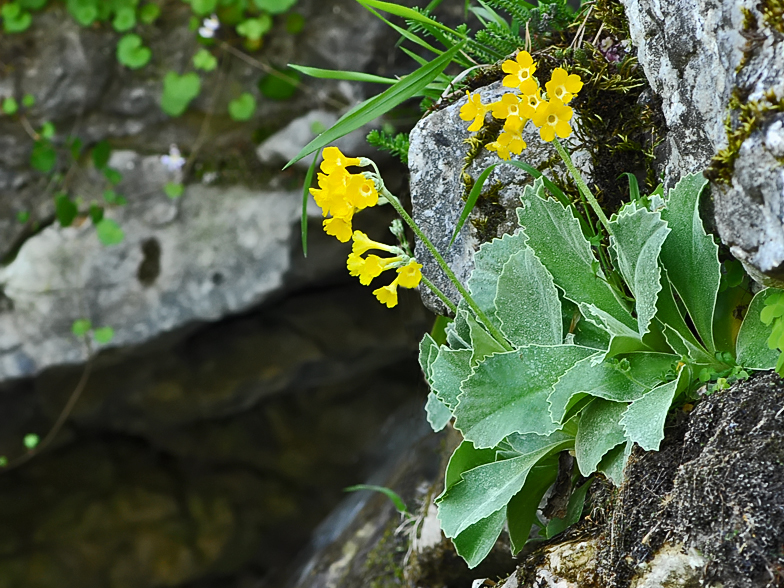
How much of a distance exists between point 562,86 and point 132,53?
218 cm

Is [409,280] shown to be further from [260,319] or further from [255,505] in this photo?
[255,505]

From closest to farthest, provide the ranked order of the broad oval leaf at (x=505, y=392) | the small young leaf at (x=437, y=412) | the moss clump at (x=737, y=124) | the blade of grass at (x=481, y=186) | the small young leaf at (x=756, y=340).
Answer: the moss clump at (x=737, y=124), the small young leaf at (x=756, y=340), the broad oval leaf at (x=505, y=392), the blade of grass at (x=481, y=186), the small young leaf at (x=437, y=412)

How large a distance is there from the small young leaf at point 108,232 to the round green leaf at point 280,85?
795 mm

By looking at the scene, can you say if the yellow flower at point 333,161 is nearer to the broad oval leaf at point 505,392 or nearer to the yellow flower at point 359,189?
the yellow flower at point 359,189

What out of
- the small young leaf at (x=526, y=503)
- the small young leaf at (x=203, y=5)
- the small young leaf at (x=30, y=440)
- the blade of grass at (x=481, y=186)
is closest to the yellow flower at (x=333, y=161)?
the blade of grass at (x=481, y=186)

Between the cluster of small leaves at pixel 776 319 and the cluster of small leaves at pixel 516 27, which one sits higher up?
the cluster of small leaves at pixel 516 27

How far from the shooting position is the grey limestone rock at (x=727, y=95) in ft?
2.53

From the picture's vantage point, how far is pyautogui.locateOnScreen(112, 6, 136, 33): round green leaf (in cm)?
263

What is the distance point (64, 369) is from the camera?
282 centimetres

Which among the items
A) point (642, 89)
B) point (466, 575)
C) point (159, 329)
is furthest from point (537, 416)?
point (159, 329)

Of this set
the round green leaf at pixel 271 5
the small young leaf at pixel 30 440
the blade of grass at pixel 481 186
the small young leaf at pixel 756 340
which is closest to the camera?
the small young leaf at pixel 756 340

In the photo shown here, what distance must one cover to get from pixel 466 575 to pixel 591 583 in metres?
0.74

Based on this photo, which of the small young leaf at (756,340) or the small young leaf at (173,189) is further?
the small young leaf at (173,189)

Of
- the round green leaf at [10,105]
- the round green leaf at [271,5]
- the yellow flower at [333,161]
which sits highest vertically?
the round green leaf at [10,105]
